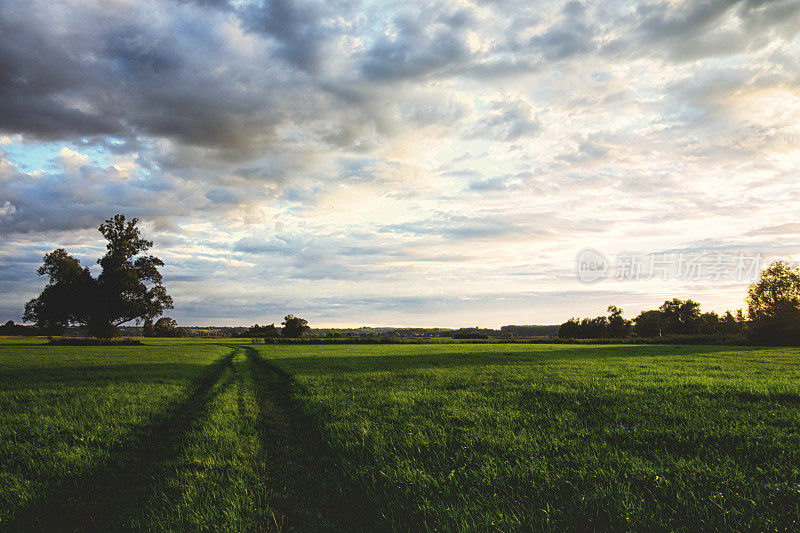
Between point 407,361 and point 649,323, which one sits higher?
point 649,323

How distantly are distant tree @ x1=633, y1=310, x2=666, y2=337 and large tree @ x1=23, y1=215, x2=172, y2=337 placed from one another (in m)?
141

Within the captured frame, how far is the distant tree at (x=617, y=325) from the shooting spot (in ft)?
426

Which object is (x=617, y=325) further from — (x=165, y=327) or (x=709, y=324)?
(x=165, y=327)

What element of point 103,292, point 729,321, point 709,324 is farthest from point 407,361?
point 729,321

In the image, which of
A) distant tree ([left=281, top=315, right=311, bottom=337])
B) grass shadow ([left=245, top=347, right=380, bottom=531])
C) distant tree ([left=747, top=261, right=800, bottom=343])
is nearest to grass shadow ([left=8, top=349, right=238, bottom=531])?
grass shadow ([left=245, top=347, right=380, bottom=531])

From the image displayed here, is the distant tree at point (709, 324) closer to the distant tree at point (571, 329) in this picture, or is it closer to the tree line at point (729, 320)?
the tree line at point (729, 320)

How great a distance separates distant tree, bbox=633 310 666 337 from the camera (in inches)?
5098

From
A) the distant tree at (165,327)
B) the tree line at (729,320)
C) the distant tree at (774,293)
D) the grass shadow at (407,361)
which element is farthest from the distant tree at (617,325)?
the distant tree at (165,327)

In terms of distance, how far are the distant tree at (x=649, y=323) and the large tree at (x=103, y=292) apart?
464 feet

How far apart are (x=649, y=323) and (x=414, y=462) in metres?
154

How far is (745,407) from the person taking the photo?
9602 millimetres

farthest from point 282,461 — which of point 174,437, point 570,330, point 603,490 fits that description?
point 570,330

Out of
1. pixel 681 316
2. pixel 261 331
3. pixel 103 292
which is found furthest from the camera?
pixel 261 331

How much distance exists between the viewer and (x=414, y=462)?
6125 mm
